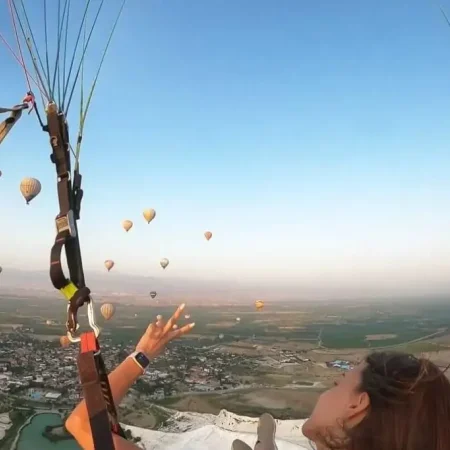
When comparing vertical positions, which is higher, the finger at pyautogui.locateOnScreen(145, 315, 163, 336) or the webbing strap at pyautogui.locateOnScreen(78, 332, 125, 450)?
the finger at pyautogui.locateOnScreen(145, 315, 163, 336)

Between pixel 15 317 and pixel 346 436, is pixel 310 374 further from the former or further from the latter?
pixel 15 317

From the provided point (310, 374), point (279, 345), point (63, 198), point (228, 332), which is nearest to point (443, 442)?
point (63, 198)

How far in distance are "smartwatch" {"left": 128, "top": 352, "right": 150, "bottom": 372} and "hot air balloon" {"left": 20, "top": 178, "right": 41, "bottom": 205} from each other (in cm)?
1411

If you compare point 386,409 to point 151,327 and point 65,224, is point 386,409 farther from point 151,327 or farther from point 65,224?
point 65,224

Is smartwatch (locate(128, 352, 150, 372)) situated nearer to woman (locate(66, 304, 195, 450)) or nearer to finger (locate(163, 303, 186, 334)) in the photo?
woman (locate(66, 304, 195, 450))

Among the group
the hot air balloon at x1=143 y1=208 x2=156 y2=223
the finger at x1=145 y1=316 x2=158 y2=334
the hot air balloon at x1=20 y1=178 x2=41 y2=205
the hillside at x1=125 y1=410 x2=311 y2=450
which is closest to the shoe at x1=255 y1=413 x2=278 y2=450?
the finger at x1=145 y1=316 x2=158 y2=334

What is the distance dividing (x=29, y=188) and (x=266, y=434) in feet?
49.4

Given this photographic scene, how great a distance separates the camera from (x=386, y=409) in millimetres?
999

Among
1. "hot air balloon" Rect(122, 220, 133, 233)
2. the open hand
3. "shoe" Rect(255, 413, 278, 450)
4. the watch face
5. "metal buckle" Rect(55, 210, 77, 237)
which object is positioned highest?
"hot air balloon" Rect(122, 220, 133, 233)

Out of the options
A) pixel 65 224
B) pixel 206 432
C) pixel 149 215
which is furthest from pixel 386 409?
pixel 149 215

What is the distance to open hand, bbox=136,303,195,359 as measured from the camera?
1.65 metres

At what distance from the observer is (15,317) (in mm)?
40000

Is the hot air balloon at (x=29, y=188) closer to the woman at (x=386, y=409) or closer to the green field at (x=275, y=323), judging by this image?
the green field at (x=275, y=323)

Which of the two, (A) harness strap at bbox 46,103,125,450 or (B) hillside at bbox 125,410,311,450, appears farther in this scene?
(B) hillside at bbox 125,410,311,450
